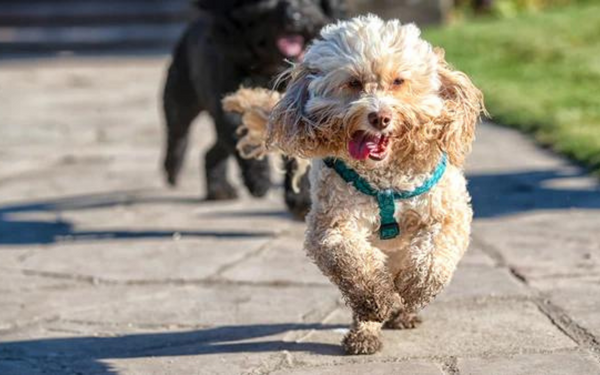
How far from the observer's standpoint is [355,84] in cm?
489

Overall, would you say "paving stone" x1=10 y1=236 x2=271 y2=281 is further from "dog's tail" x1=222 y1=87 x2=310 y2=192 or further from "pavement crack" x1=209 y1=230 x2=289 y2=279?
"dog's tail" x1=222 y1=87 x2=310 y2=192

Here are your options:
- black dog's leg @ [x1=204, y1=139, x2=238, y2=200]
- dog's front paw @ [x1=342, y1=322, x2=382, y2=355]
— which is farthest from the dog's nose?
black dog's leg @ [x1=204, y1=139, x2=238, y2=200]

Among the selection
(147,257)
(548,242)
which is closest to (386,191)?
(548,242)

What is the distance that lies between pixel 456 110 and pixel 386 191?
1.33ft

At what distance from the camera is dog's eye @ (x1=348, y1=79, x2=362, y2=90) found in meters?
4.88

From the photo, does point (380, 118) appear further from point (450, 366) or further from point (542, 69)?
point (542, 69)

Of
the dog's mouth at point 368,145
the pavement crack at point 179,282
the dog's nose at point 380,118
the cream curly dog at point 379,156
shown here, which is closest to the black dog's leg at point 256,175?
the pavement crack at point 179,282

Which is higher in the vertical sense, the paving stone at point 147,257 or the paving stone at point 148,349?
the paving stone at point 148,349

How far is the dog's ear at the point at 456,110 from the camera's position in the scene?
5.03m

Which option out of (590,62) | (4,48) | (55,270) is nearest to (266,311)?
(55,270)

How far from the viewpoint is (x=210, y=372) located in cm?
534

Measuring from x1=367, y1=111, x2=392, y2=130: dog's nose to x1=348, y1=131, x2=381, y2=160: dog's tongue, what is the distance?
7cm

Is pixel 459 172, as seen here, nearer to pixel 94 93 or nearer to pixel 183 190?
pixel 183 190

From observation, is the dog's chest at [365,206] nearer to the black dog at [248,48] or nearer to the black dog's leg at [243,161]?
the black dog at [248,48]
